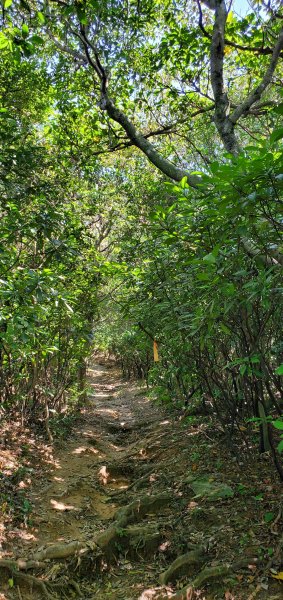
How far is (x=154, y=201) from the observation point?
1003cm

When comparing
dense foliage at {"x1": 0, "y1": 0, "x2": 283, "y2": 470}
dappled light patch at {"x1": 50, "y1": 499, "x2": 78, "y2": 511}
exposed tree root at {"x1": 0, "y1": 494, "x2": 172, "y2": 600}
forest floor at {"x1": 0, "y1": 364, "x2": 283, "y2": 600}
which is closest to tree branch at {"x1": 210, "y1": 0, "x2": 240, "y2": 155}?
Answer: dense foliage at {"x1": 0, "y1": 0, "x2": 283, "y2": 470}

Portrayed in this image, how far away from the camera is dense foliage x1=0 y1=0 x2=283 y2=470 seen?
9.55 ft

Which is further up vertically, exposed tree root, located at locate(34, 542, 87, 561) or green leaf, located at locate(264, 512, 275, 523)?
green leaf, located at locate(264, 512, 275, 523)

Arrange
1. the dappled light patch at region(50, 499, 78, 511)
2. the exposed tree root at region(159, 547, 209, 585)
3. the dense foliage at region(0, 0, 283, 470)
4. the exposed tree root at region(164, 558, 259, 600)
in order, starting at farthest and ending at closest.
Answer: the dappled light patch at region(50, 499, 78, 511) < the exposed tree root at region(159, 547, 209, 585) < the exposed tree root at region(164, 558, 259, 600) < the dense foliage at region(0, 0, 283, 470)

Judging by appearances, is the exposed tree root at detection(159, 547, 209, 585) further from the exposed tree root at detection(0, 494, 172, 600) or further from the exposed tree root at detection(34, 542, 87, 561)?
the exposed tree root at detection(34, 542, 87, 561)

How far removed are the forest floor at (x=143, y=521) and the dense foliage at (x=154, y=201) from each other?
29.6 inches

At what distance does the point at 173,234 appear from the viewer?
131 inches

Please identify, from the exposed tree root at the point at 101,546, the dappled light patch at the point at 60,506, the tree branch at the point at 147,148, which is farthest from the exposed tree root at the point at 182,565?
the tree branch at the point at 147,148

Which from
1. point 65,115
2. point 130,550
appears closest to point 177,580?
point 130,550

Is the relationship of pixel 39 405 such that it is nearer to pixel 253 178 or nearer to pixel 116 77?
pixel 116 77

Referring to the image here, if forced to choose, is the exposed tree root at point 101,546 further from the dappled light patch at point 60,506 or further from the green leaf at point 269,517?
the green leaf at point 269,517

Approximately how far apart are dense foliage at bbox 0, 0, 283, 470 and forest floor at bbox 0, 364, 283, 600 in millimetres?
753

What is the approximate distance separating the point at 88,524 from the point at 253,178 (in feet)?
17.7

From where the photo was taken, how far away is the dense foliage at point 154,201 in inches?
115
